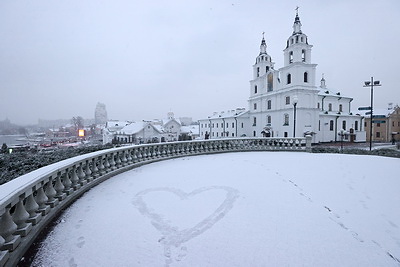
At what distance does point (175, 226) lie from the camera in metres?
3.72

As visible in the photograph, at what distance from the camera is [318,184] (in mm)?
6465

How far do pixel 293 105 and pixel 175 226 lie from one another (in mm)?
34459

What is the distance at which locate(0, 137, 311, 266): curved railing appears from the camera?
2.65m

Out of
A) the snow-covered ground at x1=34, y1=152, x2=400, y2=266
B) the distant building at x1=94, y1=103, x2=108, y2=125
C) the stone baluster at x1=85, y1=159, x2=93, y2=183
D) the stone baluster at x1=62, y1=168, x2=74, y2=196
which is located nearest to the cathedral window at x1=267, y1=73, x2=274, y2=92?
the snow-covered ground at x1=34, y1=152, x2=400, y2=266

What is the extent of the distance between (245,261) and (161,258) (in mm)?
1136

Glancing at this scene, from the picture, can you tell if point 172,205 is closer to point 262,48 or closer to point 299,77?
point 299,77

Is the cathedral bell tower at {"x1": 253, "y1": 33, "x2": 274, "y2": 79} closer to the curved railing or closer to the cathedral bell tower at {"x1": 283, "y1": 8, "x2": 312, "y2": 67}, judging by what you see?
the cathedral bell tower at {"x1": 283, "y1": 8, "x2": 312, "y2": 67}

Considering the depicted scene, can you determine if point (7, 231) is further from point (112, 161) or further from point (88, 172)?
point (112, 161)

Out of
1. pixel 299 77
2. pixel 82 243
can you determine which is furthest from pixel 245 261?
pixel 299 77

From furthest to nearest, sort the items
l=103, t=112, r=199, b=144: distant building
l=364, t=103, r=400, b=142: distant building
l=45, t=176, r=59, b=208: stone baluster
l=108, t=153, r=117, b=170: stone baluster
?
1. l=364, t=103, r=400, b=142: distant building
2. l=103, t=112, r=199, b=144: distant building
3. l=108, t=153, r=117, b=170: stone baluster
4. l=45, t=176, r=59, b=208: stone baluster

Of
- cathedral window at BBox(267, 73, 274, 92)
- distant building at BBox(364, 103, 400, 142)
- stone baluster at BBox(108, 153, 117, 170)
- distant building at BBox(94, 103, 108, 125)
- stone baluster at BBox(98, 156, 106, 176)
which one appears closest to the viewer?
stone baluster at BBox(98, 156, 106, 176)

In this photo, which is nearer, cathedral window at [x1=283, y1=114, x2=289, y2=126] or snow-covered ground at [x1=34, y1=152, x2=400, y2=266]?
snow-covered ground at [x1=34, y1=152, x2=400, y2=266]

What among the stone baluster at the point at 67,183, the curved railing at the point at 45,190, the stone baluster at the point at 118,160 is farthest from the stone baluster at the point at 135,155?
the stone baluster at the point at 67,183

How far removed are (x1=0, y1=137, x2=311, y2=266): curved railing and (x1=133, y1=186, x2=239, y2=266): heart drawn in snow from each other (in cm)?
160
